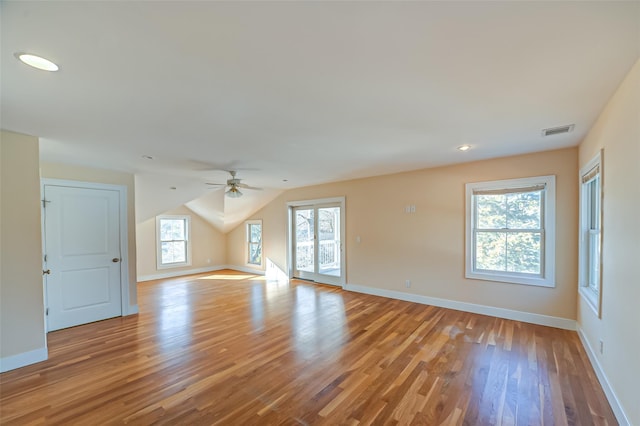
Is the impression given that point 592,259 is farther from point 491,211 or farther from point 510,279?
point 491,211

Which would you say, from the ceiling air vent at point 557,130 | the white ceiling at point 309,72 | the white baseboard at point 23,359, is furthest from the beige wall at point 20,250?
the ceiling air vent at point 557,130

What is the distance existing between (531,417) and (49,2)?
12.2 feet

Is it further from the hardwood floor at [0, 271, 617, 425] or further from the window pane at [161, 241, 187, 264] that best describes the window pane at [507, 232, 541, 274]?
the window pane at [161, 241, 187, 264]

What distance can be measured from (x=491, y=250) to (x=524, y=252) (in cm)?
41

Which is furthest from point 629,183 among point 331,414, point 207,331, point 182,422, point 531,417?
point 207,331

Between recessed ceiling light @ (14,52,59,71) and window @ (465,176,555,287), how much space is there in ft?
15.7

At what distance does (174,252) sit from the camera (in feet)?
25.9

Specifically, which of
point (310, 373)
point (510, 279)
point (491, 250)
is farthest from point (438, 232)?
point (310, 373)

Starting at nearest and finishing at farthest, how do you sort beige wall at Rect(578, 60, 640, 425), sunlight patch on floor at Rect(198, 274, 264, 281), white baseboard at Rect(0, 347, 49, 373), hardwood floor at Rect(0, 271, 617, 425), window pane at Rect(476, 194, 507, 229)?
1. beige wall at Rect(578, 60, 640, 425)
2. hardwood floor at Rect(0, 271, 617, 425)
3. white baseboard at Rect(0, 347, 49, 373)
4. window pane at Rect(476, 194, 507, 229)
5. sunlight patch on floor at Rect(198, 274, 264, 281)

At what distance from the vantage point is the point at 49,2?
1.15 metres

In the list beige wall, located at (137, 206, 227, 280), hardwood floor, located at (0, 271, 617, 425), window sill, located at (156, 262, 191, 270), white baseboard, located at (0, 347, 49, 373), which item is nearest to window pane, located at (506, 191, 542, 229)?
hardwood floor, located at (0, 271, 617, 425)

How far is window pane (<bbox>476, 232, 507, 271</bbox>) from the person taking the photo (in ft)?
→ 13.6

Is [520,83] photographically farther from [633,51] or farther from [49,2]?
[49,2]

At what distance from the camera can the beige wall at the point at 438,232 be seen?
3.64 m
